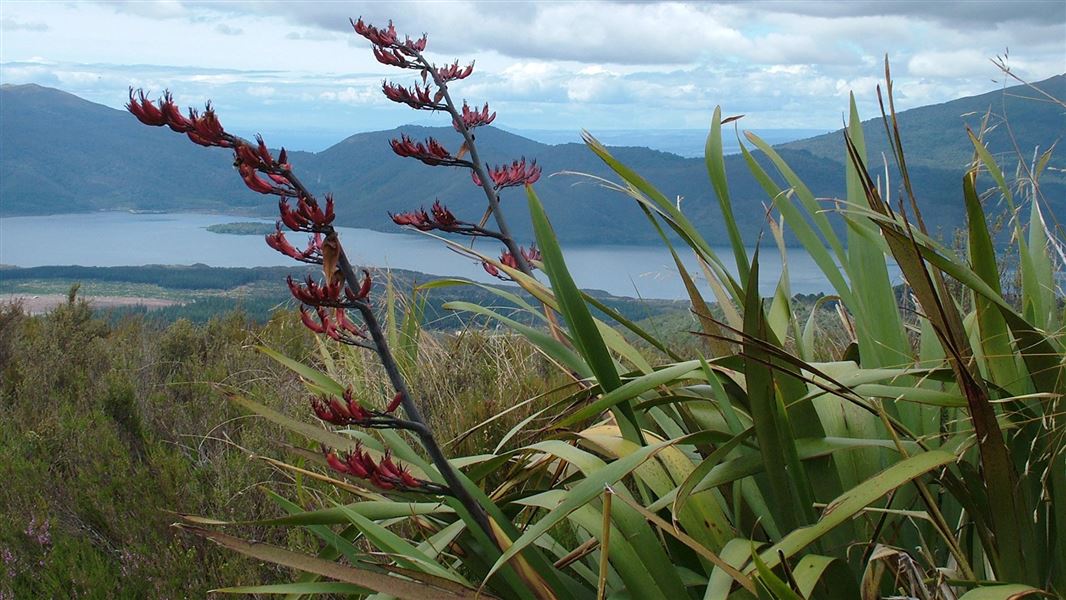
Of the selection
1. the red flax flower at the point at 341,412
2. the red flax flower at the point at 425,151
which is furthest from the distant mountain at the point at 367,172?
the red flax flower at the point at 341,412

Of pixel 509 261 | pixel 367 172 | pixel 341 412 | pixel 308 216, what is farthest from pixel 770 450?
pixel 367 172

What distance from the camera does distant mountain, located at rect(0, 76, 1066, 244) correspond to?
25.0 metres

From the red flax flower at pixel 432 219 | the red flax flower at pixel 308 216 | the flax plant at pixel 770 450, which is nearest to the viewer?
the red flax flower at pixel 308 216

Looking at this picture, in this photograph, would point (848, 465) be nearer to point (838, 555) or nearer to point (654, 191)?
point (838, 555)

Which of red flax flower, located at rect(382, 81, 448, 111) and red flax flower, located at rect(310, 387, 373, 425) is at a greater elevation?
red flax flower, located at rect(382, 81, 448, 111)

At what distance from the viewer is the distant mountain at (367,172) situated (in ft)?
81.9

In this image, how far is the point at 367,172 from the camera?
46281 millimetres

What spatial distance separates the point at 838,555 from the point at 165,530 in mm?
2111

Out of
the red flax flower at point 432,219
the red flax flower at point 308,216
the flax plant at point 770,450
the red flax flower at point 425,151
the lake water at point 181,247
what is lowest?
the lake water at point 181,247

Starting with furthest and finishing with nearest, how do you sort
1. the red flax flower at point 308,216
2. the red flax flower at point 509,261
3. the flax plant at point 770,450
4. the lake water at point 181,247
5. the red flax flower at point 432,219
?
the lake water at point 181,247 < the red flax flower at point 509,261 < the red flax flower at point 432,219 < the flax plant at point 770,450 < the red flax flower at point 308,216

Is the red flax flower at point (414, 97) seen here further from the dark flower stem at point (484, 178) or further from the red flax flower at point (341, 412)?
the red flax flower at point (341, 412)

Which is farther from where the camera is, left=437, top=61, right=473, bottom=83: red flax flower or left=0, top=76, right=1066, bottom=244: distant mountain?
left=0, top=76, right=1066, bottom=244: distant mountain

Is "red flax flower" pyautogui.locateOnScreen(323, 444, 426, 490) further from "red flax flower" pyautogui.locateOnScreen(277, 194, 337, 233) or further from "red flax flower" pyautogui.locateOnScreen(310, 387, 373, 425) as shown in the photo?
"red flax flower" pyautogui.locateOnScreen(277, 194, 337, 233)

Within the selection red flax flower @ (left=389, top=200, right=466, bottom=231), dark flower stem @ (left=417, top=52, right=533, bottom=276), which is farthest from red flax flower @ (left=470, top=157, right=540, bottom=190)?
red flax flower @ (left=389, top=200, right=466, bottom=231)
